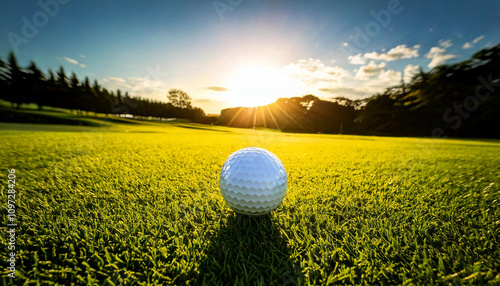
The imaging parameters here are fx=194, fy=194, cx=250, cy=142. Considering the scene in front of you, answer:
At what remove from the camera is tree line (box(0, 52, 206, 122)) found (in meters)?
32.5

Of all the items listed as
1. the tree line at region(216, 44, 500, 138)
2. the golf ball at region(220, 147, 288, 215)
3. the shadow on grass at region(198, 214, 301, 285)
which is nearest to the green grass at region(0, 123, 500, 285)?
the shadow on grass at region(198, 214, 301, 285)

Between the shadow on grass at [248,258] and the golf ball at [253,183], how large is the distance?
0.19 metres

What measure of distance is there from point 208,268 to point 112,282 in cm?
51

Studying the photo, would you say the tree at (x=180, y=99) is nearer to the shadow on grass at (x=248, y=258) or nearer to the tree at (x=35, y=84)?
the tree at (x=35, y=84)

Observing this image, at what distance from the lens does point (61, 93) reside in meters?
37.6

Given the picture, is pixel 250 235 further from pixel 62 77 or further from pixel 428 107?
pixel 62 77

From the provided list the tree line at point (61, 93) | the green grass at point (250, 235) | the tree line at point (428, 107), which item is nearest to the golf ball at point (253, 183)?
the green grass at point (250, 235)

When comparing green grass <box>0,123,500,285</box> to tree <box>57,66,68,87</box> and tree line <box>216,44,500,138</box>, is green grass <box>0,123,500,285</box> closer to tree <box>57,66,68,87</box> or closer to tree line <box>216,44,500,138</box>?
tree line <box>216,44,500,138</box>

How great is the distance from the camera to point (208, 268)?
1.17 metres

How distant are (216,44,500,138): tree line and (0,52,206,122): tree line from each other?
35.2m

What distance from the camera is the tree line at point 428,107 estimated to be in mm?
24422

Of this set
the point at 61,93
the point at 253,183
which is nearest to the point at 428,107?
the point at 253,183

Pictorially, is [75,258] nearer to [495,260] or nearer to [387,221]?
[387,221]

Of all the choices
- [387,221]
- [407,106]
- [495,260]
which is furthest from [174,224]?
[407,106]
